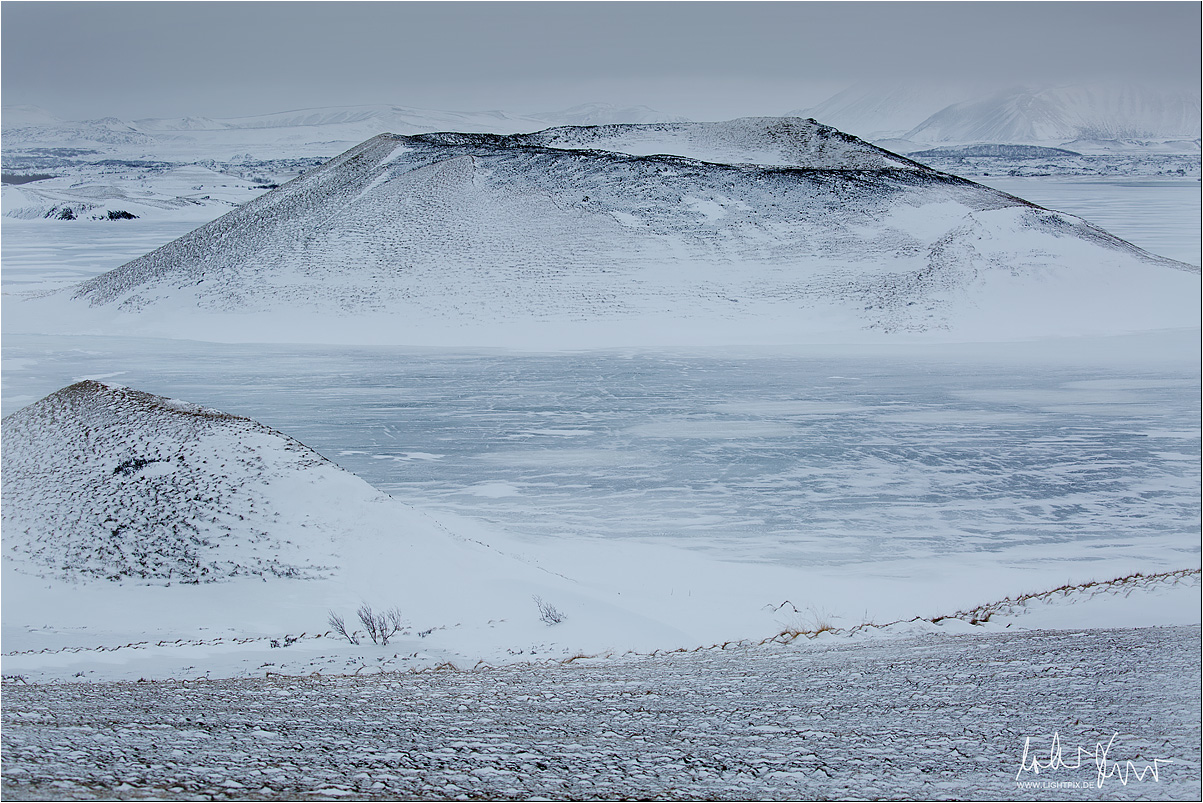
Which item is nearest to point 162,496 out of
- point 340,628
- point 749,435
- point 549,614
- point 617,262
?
point 340,628

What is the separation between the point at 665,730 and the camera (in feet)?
17.4

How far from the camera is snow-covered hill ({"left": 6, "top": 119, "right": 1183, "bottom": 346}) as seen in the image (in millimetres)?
28750

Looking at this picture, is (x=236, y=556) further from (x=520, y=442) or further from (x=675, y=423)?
(x=675, y=423)

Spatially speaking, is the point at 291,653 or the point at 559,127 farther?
the point at 559,127

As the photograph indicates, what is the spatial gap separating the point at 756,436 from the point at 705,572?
5946 millimetres

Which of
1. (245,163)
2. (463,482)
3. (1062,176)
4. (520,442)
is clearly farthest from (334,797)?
(245,163)

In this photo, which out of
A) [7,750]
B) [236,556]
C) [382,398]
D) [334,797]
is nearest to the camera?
[334,797]

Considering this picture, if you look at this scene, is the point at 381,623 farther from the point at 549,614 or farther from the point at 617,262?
the point at 617,262

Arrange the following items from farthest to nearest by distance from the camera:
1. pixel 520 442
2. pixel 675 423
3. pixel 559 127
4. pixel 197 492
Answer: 1. pixel 559 127
2. pixel 675 423
3. pixel 520 442
4. pixel 197 492

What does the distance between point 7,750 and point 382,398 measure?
48.2ft

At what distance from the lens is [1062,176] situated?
90.7 metres

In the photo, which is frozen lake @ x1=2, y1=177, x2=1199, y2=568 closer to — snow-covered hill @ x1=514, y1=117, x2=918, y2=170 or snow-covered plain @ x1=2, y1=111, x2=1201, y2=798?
snow-covered plain @ x1=2, y1=111, x2=1201, y2=798

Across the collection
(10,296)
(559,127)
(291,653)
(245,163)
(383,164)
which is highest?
(245,163)

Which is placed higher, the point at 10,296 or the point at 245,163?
the point at 245,163
